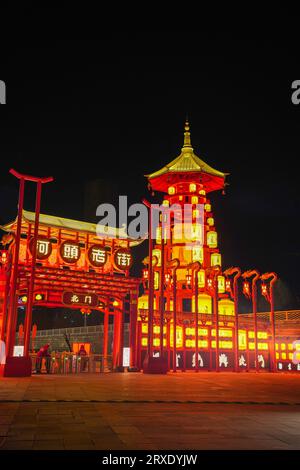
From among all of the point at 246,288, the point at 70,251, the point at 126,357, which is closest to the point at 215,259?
the point at 246,288

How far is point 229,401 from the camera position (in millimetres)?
9508

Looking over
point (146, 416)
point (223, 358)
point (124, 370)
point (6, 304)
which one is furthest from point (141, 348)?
point (146, 416)

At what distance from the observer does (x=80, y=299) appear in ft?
77.7

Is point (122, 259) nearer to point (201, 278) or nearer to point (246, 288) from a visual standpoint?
point (246, 288)

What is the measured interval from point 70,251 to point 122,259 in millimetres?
2940

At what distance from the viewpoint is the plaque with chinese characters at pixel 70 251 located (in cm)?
2380

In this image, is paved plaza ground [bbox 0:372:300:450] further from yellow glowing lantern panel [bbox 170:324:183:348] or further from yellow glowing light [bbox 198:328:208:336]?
yellow glowing light [bbox 198:328:208:336]

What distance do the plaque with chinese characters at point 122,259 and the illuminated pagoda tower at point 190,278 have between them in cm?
346

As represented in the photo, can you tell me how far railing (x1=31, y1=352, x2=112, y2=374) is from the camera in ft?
73.5

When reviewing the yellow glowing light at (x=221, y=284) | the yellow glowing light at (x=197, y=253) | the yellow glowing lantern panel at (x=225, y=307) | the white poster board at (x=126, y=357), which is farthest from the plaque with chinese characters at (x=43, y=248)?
the yellow glowing lantern panel at (x=225, y=307)

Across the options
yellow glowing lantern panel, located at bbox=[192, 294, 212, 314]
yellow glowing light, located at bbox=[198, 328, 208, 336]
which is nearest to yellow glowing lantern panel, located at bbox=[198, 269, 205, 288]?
yellow glowing lantern panel, located at bbox=[192, 294, 212, 314]

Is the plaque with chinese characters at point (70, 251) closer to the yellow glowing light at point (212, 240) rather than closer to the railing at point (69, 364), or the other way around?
the railing at point (69, 364)
